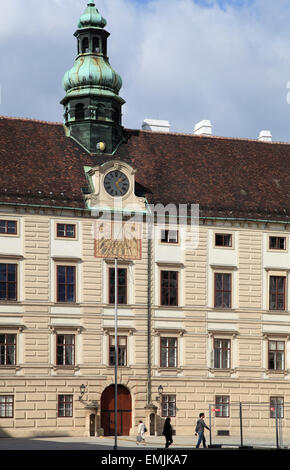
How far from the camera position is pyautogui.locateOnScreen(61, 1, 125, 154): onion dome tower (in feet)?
233

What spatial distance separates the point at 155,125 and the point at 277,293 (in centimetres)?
1426

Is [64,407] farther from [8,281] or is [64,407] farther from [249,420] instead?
[249,420]

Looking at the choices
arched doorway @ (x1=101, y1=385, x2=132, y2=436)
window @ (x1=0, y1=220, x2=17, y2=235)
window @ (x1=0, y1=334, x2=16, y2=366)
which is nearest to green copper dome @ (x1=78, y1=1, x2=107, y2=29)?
window @ (x1=0, y1=220, x2=17, y2=235)

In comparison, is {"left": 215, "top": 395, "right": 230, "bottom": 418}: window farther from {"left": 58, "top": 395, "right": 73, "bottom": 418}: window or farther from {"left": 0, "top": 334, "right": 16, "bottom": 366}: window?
{"left": 0, "top": 334, "right": 16, "bottom": 366}: window

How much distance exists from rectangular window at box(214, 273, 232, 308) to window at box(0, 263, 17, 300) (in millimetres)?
12114

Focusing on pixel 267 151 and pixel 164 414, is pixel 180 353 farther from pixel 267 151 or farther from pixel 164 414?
pixel 267 151

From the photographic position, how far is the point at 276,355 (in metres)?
69.0

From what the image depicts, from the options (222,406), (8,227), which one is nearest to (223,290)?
(222,406)

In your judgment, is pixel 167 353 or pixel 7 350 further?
pixel 167 353

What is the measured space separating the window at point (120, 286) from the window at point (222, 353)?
20.2ft

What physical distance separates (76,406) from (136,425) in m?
3.75

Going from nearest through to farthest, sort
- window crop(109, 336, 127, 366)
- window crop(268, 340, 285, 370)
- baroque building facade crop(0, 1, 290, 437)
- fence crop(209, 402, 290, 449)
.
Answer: baroque building facade crop(0, 1, 290, 437) → fence crop(209, 402, 290, 449) → window crop(109, 336, 127, 366) → window crop(268, 340, 285, 370)

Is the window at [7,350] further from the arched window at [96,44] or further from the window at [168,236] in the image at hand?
the arched window at [96,44]
